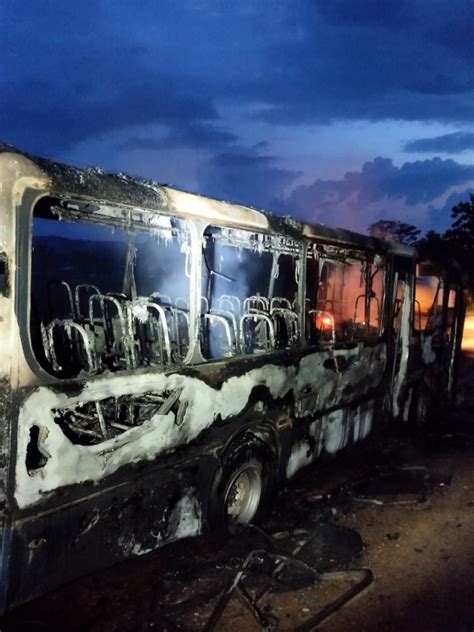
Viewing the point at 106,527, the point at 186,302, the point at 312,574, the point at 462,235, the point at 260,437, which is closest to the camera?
the point at 106,527

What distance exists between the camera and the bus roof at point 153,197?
288cm

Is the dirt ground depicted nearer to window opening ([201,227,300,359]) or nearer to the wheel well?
the wheel well

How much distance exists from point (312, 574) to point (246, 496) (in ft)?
3.61

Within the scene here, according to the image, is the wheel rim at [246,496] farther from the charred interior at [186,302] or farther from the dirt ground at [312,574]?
the charred interior at [186,302]

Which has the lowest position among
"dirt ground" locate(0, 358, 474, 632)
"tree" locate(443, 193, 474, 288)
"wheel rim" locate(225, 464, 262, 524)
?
"dirt ground" locate(0, 358, 474, 632)

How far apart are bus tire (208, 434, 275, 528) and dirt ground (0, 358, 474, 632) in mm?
195

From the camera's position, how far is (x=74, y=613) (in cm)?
340

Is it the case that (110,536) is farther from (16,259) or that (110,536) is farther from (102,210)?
(102,210)

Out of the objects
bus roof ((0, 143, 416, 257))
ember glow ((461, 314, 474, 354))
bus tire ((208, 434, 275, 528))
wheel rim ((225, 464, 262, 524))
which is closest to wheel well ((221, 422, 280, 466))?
bus tire ((208, 434, 275, 528))

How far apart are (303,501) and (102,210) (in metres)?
3.72

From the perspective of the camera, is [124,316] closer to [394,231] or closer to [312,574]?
[312,574]

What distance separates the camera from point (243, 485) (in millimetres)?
4777

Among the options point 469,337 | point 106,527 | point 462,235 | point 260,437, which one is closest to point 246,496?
point 260,437

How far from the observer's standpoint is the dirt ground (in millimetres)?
3398
